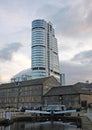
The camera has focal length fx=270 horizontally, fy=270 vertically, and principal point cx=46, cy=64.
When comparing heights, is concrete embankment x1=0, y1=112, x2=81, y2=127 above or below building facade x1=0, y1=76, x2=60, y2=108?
below

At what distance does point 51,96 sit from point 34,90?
9071 mm

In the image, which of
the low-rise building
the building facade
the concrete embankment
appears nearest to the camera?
the concrete embankment

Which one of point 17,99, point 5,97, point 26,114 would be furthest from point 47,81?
point 26,114

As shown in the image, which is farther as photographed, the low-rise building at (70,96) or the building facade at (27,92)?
the building facade at (27,92)

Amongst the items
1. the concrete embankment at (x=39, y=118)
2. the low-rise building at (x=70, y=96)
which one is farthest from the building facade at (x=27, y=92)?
the concrete embankment at (x=39, y=118)

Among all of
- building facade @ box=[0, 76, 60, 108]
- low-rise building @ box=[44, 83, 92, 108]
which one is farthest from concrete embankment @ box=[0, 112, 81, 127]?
building facade @ box=[0, 76, 60, 108]

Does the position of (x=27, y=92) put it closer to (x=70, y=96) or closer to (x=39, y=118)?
(x=70, y=96)

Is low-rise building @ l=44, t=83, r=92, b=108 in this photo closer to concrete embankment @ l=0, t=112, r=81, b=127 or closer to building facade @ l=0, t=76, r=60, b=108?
building facade @ l=0, t=76, r=60, b=108

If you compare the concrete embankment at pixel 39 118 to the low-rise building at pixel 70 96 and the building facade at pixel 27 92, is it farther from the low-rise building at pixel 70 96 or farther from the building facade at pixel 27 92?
the building facade at pixel 27 92

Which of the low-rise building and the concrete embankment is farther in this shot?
the low-rise building

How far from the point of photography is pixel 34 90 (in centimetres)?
10431

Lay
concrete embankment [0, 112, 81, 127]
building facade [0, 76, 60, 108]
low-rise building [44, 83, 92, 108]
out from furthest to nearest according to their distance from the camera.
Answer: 1. building facade [0, 76, 60, 108]
2. low-rise building [44, 83, 92, 108]
3. concrete embankment [0, 112, 81, 127]

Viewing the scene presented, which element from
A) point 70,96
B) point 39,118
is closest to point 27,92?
point 70,96

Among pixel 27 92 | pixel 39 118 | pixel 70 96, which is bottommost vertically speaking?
pixel 39 118
